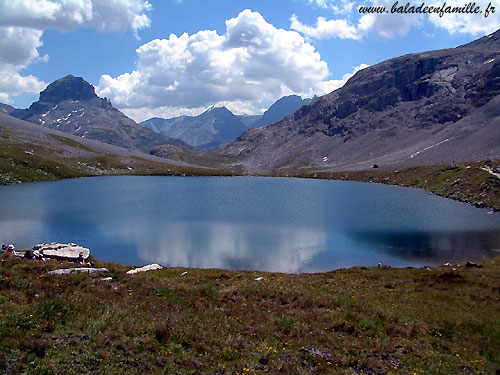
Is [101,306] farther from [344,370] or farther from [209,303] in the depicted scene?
[344,370]

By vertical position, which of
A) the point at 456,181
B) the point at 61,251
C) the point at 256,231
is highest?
the point at 456,181

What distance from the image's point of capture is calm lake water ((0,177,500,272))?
2055 inches

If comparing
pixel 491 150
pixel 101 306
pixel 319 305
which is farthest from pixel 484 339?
pixel 491 150

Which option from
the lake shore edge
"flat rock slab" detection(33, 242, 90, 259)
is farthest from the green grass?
the lake shore edge

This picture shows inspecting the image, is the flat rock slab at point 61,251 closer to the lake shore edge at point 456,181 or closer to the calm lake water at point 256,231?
the calm lake water at point 256,231

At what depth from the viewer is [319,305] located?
927 inches

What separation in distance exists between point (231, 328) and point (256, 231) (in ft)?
168

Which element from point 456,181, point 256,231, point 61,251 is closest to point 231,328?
point 61,251

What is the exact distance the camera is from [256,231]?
6888 centimetres

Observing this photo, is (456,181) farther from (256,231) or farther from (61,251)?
(61,251)

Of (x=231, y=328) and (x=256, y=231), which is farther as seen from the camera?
(x=256, y=231)

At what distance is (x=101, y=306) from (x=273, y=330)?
8948 millimetres

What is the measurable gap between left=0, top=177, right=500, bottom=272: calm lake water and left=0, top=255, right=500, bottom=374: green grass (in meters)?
23.9

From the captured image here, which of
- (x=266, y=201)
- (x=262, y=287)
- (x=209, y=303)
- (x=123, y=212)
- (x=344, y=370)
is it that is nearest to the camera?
(x=344, y=370)
